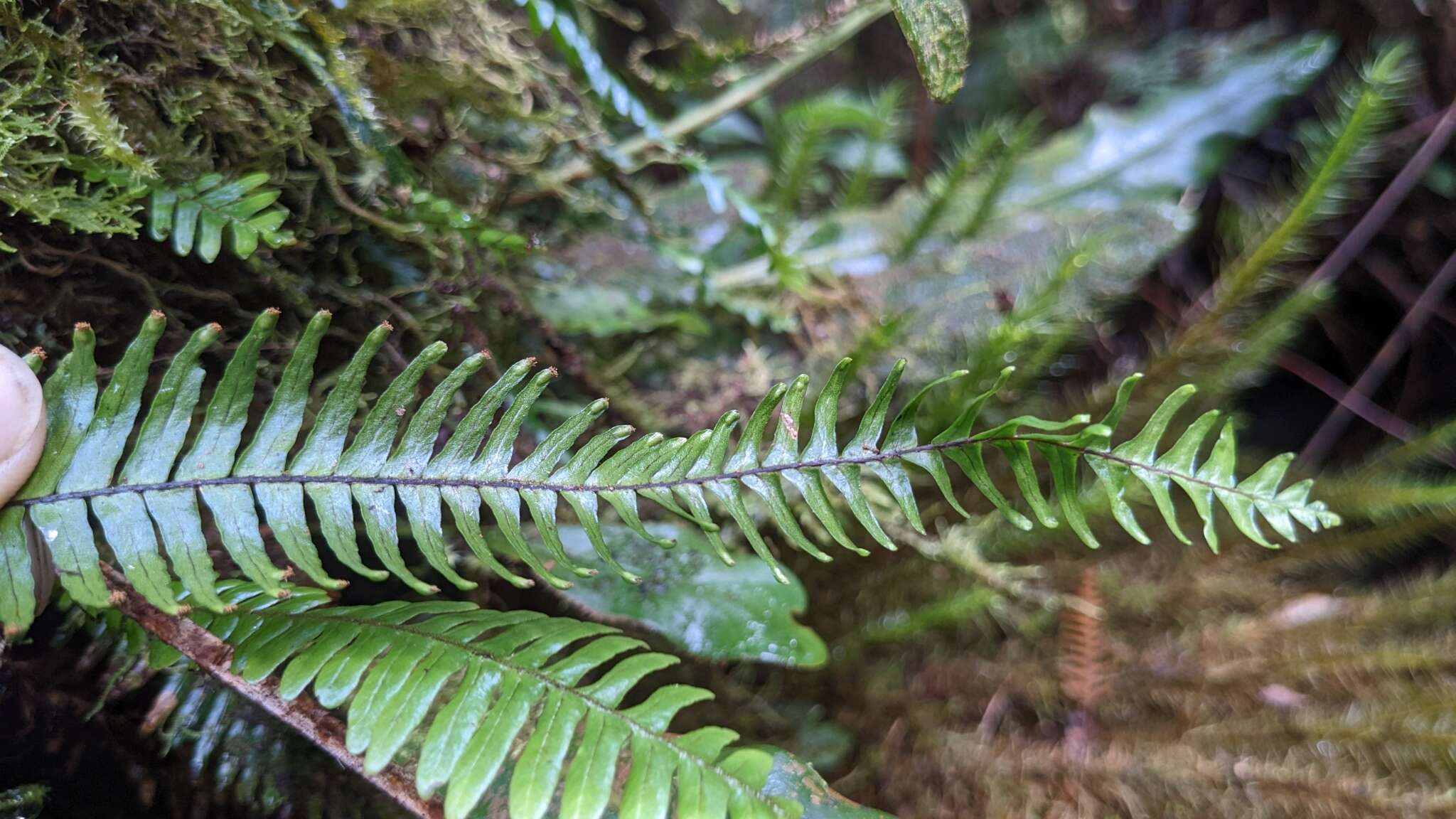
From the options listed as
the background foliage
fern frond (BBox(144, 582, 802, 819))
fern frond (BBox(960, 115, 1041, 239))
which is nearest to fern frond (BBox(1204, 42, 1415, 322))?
the background foliage

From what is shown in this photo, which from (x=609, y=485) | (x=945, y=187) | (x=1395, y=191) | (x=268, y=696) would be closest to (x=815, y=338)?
(x=945, y=187)

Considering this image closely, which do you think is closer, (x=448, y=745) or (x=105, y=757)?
(x=448, y=745)

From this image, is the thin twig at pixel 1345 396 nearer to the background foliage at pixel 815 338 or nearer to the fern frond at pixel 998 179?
the background foliage at pixel 815 338

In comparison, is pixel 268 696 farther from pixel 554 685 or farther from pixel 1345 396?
pixel 1345 396

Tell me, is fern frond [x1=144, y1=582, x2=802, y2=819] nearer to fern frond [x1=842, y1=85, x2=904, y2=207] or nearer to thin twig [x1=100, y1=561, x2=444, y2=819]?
thin twig [x1=100, y1=561, x2=444, y2=819]

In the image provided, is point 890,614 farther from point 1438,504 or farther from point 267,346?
point 267,346

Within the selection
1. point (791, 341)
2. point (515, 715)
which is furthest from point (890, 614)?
point (515, 715)

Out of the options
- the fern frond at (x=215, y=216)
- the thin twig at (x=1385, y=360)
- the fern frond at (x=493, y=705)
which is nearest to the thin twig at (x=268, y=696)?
the fern frond at (x=493, y=705)
